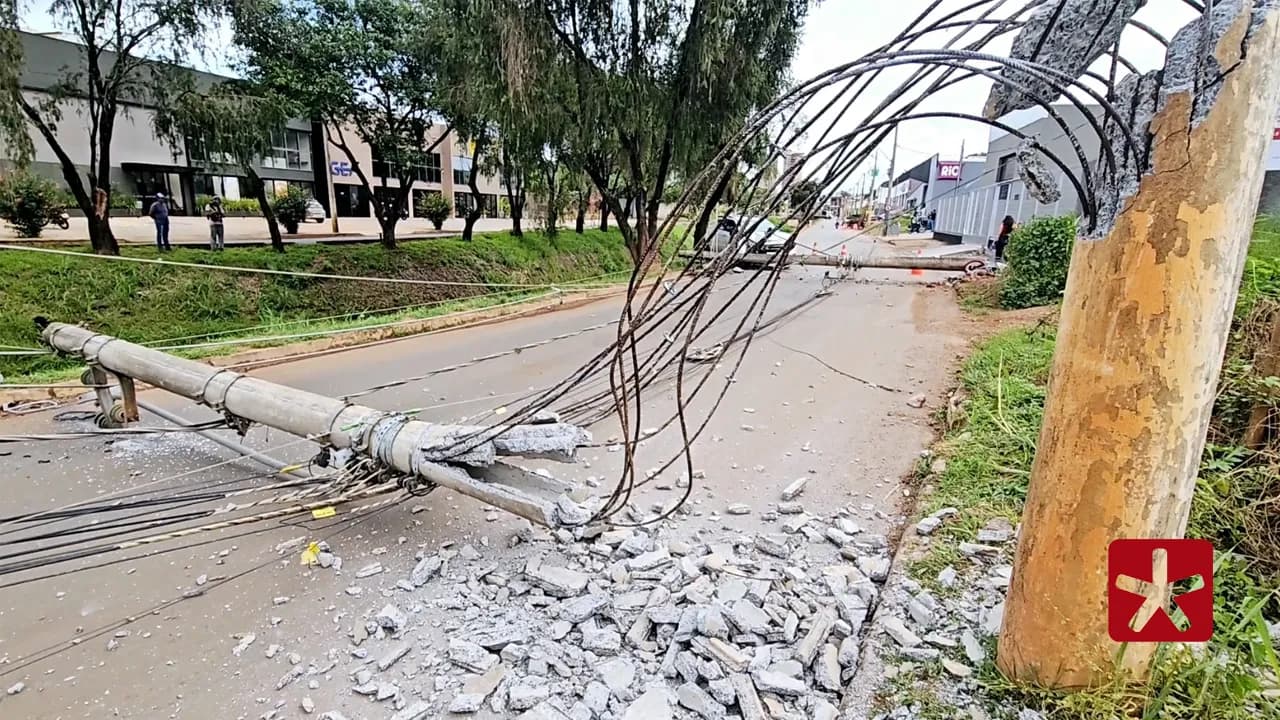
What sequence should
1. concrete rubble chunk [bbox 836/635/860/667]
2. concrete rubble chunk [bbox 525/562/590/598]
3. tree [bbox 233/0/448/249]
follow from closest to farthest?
concrete rubble chunk [bbox 836/635/860/667], concrete rubble chunk [bbox 525/562/590/598], tree [bbox 233/0/448/249]

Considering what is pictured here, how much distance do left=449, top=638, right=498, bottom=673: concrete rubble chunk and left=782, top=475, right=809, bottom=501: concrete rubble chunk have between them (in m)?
2.20

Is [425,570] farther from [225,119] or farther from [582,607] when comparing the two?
[225,119]

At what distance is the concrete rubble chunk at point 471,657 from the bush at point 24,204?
15189 mm

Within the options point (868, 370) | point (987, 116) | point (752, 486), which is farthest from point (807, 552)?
point (868, 370)

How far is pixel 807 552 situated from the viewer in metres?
3.38

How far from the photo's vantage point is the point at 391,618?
282 cm

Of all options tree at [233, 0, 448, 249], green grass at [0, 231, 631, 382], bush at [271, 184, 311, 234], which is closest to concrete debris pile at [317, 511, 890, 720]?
green grass at [0, 231, 631, 382]

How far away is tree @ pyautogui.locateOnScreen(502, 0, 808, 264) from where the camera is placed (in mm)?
10711

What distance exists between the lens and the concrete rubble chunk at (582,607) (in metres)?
2.73

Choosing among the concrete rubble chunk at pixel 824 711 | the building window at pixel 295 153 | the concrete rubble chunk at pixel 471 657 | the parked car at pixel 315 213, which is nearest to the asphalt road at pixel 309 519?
the concrete rubble chunk at pixel 471 657

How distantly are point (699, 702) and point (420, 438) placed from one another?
1831 millimetres

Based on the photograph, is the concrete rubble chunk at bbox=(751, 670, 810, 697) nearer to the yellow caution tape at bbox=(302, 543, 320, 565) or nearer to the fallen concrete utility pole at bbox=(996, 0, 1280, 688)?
the fallen concrete utility pole at bbox=(996, 0, 1280, 688)

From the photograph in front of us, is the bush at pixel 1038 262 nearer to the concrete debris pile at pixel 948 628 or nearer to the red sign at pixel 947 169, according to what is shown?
the concrete debris pile at pixel 948 628

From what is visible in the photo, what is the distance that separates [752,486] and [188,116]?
1141 cm
